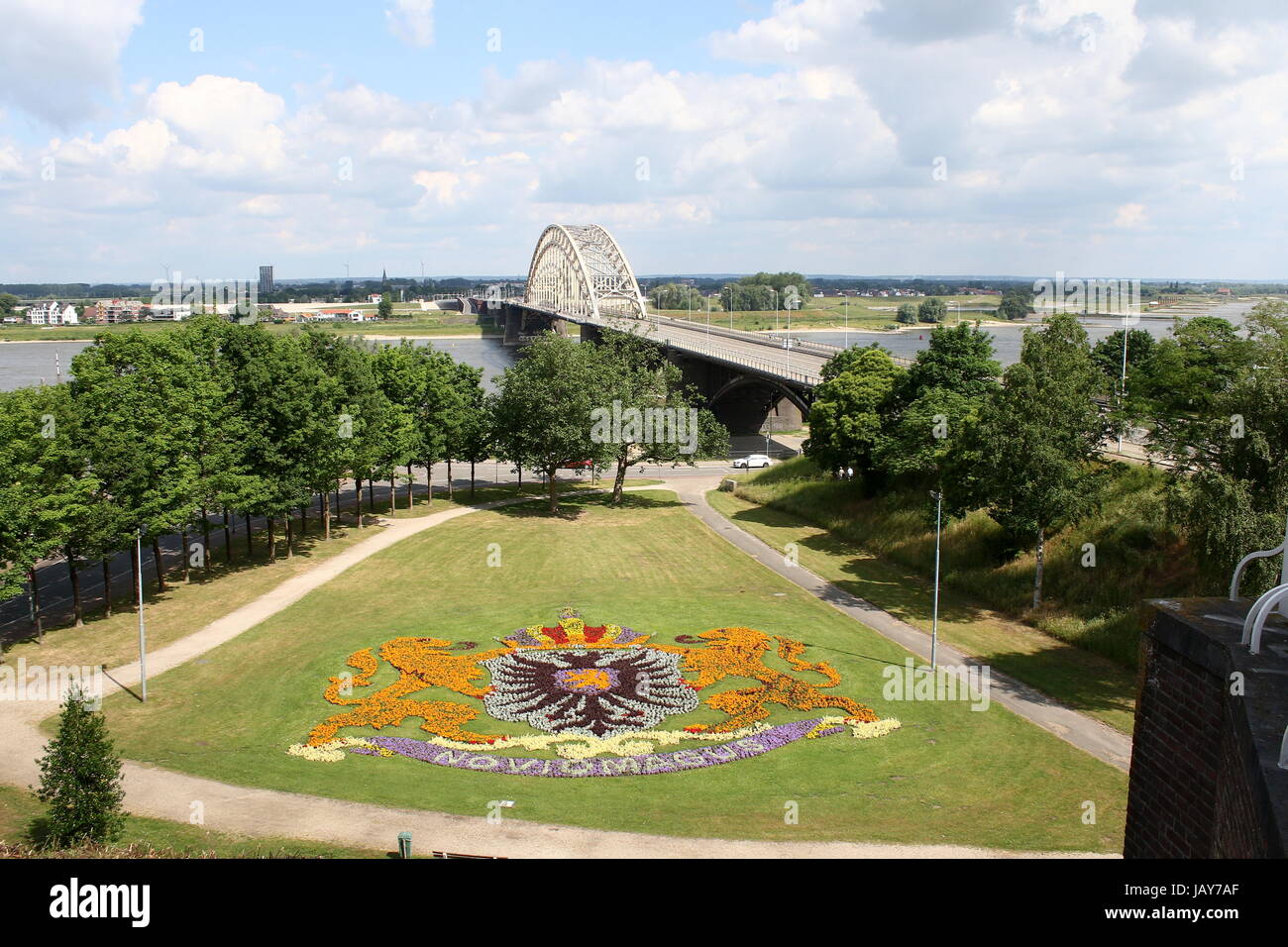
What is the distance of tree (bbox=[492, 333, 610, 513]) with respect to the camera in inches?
2712

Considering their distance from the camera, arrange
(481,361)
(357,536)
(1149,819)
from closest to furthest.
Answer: (1149,819) < (357,536) < (481,361)

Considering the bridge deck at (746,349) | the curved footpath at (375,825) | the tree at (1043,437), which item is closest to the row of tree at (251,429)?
the curved footpath at (375,825)

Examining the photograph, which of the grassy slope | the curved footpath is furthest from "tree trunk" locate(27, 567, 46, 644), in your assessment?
the grassy slope

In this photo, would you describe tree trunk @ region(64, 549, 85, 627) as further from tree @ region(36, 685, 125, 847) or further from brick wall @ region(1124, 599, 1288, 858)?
brick wall @ region(1124, 599, 1288, 858)

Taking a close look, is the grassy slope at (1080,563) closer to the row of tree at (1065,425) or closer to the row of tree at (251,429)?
the row of tree at (1065,425)

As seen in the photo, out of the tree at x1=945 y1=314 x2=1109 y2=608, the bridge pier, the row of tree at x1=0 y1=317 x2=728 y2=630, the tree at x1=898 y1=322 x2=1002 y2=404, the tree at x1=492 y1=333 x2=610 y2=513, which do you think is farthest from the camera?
the bridge pier

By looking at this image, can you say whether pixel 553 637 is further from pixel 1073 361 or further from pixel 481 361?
pixel 481 361

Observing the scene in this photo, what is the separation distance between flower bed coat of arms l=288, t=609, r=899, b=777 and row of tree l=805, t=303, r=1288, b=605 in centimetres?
1329

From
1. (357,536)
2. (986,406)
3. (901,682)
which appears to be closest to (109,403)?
(357,536)

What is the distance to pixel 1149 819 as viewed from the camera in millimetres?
11023

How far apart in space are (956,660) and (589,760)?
57.9ft

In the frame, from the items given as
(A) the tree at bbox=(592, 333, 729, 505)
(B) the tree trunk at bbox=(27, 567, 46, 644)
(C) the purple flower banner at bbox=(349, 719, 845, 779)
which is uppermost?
(A) the tree at bbox=(592, 333, 729, 505)

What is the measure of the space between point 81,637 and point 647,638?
24490mm

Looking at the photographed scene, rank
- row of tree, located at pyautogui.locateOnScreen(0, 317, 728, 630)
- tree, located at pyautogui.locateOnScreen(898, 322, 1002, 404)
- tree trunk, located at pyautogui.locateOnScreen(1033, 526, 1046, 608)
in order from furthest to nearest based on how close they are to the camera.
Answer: tree, located at pyautogui.locateOnScreen(898, 322, 1002, 404)
tree trunk, located at pyautogui.locateOnScreen(1033, 526, 1046, 608)
row of tree, located at pyautogui.locateOnScreen(0, 317, 728, 630)
